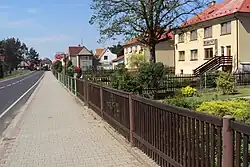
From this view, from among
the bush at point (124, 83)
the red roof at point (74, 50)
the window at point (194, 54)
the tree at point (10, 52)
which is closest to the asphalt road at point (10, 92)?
the bush at point (124, 83)

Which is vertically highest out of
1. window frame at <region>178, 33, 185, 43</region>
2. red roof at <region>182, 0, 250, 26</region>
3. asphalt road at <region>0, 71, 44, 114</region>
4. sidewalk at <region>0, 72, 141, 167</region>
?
red roof at <region>182, 0, 250, 26</region>

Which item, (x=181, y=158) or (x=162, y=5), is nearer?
(x=181, y=158)

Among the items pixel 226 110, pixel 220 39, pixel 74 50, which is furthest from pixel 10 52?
pixel 226 110

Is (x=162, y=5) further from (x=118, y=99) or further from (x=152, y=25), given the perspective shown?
(x=118, y=99)

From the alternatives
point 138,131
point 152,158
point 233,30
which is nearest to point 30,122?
point 138,131

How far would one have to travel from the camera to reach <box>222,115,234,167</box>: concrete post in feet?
10.6

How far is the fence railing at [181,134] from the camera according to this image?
10.6ft

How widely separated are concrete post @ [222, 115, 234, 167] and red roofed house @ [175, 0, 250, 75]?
101 ft

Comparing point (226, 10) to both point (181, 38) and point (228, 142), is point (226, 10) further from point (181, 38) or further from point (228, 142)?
point (228, 142)

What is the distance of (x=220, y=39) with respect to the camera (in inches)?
1405

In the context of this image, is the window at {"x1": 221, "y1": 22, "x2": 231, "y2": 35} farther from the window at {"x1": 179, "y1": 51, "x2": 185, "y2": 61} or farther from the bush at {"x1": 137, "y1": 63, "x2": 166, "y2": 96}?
the bush at {"x1": 137, "y1": 63, "x2": 166, "y2": 96}

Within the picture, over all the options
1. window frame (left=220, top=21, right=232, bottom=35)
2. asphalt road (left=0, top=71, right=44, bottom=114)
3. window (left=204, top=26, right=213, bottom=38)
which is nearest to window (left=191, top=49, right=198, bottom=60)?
window (left=204, top=26, right=213, bottom=38)

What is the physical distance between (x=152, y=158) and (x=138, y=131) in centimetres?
82

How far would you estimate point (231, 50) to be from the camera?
33906mm
